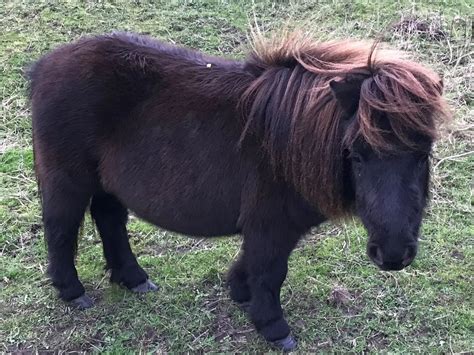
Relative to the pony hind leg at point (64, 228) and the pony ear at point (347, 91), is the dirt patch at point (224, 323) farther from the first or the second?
the pony ear at point (347, 91)

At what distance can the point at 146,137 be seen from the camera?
119 inches

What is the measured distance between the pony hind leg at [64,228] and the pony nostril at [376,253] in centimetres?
149

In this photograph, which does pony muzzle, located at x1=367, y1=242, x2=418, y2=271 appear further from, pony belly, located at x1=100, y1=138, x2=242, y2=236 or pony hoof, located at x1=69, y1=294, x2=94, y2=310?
pony hoof, located at x1=69, y1=294, x2=94, y2=310

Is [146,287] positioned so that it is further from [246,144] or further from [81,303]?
[246,144]

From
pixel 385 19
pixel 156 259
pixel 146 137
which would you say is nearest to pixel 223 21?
pixel 385 19

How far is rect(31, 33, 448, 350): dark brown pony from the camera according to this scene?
2.41 metres

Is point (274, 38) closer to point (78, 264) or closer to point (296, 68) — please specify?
point (296, 68)

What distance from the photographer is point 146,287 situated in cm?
366

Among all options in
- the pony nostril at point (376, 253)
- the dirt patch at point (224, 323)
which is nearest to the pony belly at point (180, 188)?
the dirt patch at point (224, 323)

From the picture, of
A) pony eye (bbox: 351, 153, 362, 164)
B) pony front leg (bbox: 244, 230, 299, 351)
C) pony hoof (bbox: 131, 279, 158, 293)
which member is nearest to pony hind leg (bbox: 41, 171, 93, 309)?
pony hoof (bbox: 131, 279, 158, 293)

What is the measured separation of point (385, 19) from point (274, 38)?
363cm

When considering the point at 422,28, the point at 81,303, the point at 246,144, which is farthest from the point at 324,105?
the point at 422,28

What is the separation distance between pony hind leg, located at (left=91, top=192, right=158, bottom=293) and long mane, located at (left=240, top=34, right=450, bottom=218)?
109 centimetres

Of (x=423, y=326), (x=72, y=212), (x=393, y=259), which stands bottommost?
(x=423, y=326)
